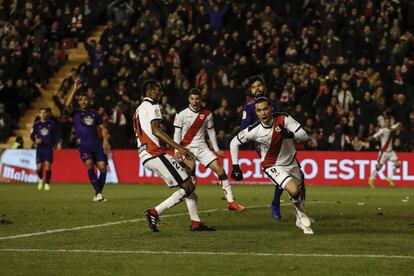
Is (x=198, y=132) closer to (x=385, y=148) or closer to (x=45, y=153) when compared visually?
(x=45, y=153)

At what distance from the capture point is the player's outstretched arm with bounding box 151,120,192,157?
1427 centimetres

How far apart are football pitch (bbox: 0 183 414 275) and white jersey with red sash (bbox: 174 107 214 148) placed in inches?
52.5

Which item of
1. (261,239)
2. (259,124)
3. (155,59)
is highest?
(155,59)

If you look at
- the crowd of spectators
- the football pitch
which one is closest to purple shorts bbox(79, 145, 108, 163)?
the football pitch

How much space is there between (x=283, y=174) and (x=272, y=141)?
52cm

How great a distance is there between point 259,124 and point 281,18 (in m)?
19.8

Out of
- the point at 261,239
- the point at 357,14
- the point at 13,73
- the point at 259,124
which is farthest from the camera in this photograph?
the point at 13,73

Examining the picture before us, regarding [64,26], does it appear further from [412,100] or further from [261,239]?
[261,239]

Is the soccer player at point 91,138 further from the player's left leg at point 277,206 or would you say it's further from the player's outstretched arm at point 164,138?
the player's outstretched arm at point 164,138

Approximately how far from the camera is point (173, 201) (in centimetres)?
1488

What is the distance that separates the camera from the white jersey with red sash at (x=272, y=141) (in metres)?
14.6

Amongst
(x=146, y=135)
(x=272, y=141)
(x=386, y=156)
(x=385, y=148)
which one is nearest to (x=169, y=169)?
(x=146, y=135)

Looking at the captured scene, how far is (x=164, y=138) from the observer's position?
566 inches

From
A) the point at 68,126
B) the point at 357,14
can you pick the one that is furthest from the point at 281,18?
the point at 68,126
